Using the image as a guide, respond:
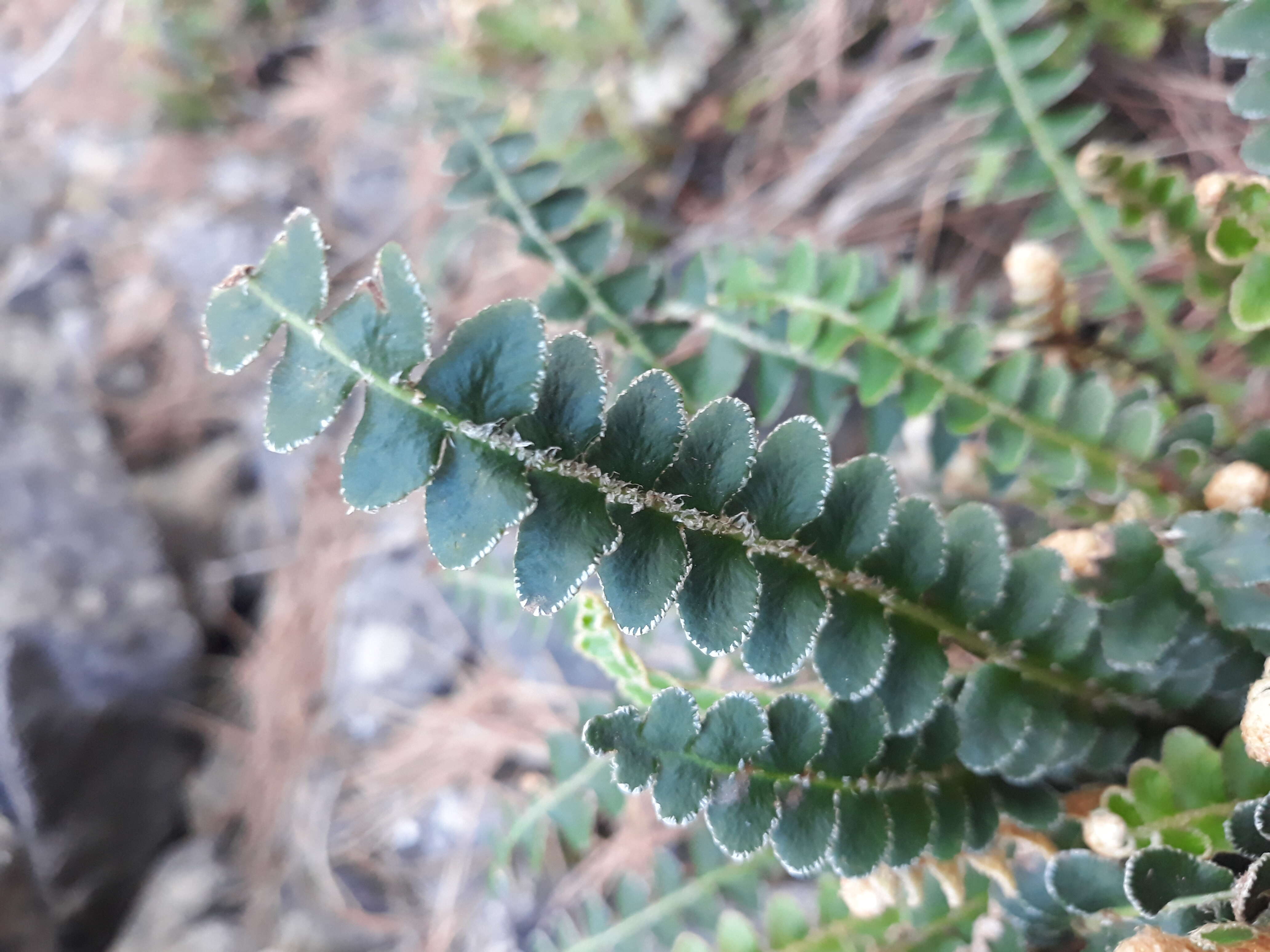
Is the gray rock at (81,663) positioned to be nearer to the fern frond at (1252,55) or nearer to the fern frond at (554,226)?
the fern frond at (554,226)

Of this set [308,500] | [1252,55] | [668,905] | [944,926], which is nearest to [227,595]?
[308,500]

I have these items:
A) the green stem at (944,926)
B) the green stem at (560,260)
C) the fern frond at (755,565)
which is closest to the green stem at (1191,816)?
the fern frond at (755,565)

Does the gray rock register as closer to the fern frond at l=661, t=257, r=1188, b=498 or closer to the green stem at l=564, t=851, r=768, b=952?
the green stem at l=564, t=851, r=768, b=952

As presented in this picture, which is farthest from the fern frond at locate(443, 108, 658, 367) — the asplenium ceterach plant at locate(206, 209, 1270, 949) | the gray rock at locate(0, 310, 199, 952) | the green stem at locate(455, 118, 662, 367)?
the gray rock at locate(0, 310, 199, 952)

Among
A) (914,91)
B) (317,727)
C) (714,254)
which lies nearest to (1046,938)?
(714,254)

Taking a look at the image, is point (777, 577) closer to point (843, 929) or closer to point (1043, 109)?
point (843, 929)

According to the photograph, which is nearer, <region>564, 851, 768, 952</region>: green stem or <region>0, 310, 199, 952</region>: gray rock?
<region>564, 851, 768, 952</region>: green stem
